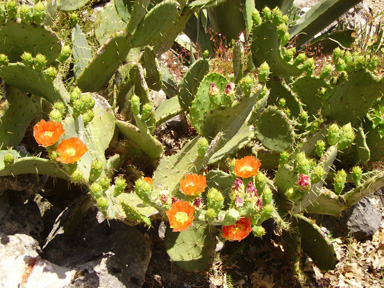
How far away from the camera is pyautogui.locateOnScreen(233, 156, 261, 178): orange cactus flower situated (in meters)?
2.06

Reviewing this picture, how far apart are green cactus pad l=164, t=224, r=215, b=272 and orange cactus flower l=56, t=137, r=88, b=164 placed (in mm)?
799

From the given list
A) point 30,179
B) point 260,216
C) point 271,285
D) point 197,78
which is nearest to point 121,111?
point 197,78

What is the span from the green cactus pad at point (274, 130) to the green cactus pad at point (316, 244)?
50 centimetres

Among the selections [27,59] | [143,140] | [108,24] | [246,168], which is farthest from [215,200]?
[108,24]

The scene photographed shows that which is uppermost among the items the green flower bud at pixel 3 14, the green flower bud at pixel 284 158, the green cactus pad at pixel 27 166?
the green flower bud at pixel 3 14

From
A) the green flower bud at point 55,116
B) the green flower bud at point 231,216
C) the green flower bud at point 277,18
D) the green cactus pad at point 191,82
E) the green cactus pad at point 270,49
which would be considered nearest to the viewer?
the green flower bud at point 231,216

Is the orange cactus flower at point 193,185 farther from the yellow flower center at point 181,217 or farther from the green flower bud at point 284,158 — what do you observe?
the green flower bud at point 284,158

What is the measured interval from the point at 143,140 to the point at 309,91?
1294mm

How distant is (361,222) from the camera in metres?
3.18

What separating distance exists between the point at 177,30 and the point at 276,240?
5.92 feet

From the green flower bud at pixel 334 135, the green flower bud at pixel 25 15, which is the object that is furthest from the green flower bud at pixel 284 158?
the green flower bud at pixel 25 15

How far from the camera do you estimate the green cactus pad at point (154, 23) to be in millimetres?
2535

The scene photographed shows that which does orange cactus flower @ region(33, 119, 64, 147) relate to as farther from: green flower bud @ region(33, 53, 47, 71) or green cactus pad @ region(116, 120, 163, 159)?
green cactus pad @ region(116, 120, 163, 159)

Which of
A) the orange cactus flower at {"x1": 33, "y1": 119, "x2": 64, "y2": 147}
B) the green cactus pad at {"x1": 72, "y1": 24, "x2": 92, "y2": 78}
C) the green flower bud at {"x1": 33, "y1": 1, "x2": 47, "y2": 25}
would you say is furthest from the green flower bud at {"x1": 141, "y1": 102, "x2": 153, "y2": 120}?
the green cactus pad at {"x1": 72, "y1": 24, "x2": 92, "y2": 78}
